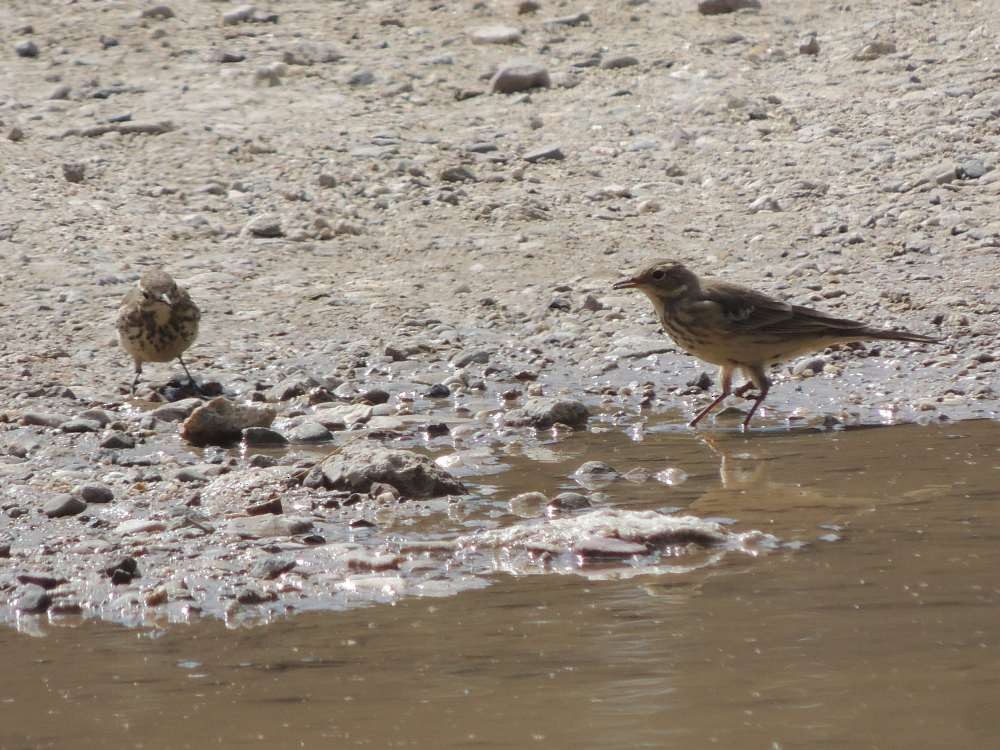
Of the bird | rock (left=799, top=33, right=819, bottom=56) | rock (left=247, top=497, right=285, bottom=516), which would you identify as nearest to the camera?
rock (left=247, top=497, right=285, bottom=516)

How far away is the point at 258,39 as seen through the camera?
627 inches

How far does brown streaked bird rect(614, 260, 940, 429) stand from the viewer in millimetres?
9008

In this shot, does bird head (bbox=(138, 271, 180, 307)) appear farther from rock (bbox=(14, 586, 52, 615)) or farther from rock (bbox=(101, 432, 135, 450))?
rock (bbox=(14, 586, 52, 615))

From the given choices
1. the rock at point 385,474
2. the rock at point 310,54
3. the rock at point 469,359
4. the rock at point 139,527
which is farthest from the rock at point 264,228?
the rock at point 139,527

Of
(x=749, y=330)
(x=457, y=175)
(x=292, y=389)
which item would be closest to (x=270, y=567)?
(x=292, y=389)

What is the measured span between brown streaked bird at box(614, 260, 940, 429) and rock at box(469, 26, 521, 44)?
23.0 ft

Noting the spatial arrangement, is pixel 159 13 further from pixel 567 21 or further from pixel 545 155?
pixel 545 155

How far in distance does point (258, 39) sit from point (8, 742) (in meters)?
12.4

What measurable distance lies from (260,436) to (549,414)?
1523mm

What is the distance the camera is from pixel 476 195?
12711 millimetres

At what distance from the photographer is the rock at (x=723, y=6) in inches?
629

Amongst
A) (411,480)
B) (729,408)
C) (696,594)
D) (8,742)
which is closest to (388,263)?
(729,408)

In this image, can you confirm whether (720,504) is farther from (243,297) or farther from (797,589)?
(243,297)

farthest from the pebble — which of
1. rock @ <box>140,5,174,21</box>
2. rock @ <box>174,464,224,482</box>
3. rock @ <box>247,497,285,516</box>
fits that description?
rock @ <box>140,5,174,21</box>
